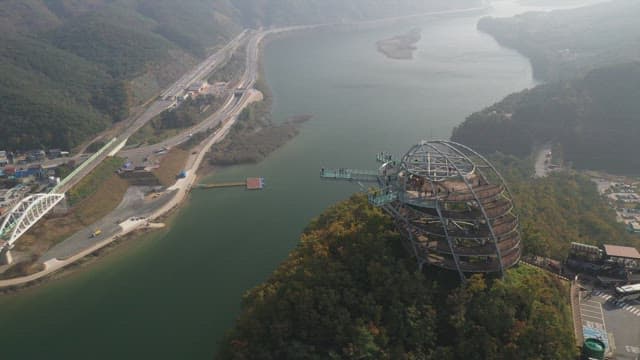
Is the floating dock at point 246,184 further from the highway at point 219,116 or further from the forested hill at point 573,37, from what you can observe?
the forested hill at point 573,37

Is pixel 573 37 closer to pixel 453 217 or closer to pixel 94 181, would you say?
pixel 94 181

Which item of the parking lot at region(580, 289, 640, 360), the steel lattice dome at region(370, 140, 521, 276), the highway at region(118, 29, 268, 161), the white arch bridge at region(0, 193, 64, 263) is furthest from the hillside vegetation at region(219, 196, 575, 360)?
the highway at region(118, 29, 268, 161)

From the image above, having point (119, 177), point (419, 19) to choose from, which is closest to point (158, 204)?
point (119, 177)

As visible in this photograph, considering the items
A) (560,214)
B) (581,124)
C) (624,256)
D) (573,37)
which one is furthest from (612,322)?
(573,37)

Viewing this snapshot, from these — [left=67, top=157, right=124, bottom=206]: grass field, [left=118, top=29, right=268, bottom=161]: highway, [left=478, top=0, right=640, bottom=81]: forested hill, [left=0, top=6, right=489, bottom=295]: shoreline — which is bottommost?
[left=0, top=6, right=489, bottom=295]: shoreline

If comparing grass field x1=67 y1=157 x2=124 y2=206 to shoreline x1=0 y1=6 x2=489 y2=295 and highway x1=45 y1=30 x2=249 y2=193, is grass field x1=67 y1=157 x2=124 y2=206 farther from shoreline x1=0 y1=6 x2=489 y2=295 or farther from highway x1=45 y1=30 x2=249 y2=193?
shoreline x1=0 y1=6 x2=489 y2=295
